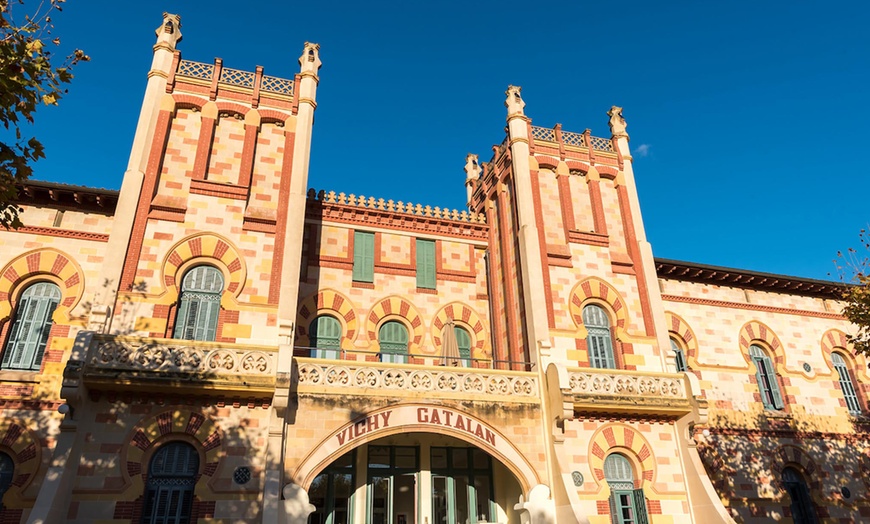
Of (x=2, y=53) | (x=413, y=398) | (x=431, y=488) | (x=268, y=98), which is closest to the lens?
(x=2, y=53)

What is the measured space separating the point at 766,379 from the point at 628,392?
801 centimetres

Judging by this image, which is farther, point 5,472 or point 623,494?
point 623,494

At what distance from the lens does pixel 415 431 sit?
14.9 m

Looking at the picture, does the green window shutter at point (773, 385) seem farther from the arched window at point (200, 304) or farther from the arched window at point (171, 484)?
the arched window at point (171, 484)

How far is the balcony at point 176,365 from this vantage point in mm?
13326

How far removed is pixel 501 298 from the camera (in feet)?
66.0

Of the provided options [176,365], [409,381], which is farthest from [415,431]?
[176,365]

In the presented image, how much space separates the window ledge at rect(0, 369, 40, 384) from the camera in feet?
48.6

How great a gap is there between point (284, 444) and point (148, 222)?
7182 mm

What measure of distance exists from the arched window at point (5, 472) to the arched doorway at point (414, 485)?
7.19m

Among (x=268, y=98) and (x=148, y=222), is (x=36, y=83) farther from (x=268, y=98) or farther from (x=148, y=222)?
(x=268, y=98)

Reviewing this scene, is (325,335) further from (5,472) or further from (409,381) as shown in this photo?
(5,472)

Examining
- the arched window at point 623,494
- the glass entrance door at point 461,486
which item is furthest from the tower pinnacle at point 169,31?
the arched window at point 623,494

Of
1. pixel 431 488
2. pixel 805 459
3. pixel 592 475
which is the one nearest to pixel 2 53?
pixel 431 488
